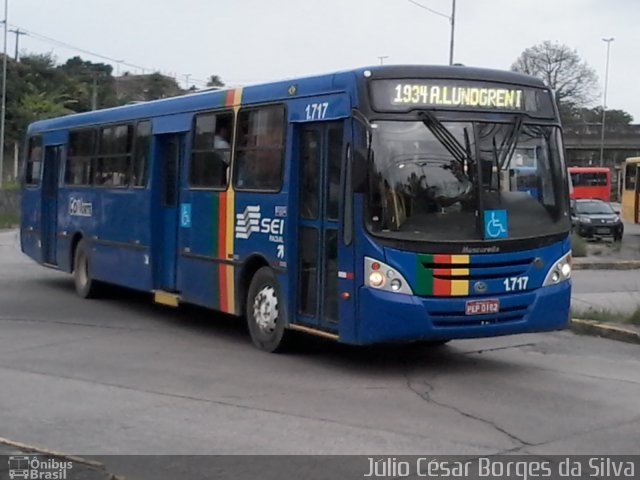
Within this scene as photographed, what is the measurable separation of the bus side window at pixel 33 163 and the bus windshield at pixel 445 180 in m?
11.3

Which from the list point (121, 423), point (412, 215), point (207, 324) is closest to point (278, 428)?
point (121, 423)

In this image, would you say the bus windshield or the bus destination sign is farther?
the bus destination sign

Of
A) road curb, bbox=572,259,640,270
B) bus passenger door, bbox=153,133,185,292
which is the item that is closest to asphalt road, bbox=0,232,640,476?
bus passenger door, bbox=153,133,185,292

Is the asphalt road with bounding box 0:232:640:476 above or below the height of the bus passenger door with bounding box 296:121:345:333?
below

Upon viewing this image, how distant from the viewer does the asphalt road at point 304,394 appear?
823 cm

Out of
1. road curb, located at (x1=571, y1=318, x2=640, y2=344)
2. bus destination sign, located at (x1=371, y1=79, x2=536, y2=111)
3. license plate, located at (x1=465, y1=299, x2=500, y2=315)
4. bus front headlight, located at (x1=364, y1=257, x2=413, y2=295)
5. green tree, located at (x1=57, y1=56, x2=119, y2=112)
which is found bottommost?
road curb, located at (x1=571, y1=318, x2=640, y2=344)

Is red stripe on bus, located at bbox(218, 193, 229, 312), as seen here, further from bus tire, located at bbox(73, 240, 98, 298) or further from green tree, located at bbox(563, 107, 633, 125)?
green tree, located at bbox(563, 107, 633, 125)

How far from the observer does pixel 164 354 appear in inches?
488

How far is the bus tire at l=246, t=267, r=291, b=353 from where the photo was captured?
39.6 feet

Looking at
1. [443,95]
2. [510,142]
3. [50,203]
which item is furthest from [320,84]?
[50,203]

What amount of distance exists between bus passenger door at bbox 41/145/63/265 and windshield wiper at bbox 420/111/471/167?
1052 centimetres

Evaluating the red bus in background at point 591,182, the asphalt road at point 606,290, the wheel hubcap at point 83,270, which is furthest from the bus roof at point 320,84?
the red bus in background at point 591,182

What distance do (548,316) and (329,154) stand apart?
9.25ft

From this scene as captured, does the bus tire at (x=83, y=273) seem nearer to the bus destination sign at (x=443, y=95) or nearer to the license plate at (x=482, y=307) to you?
the bus destination sign at (x=443, y=95)
